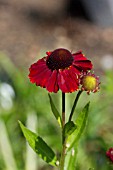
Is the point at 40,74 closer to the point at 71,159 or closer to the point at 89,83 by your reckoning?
the point at 89,83

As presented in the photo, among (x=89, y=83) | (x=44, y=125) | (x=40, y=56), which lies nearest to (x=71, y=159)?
(x=89, y=83)

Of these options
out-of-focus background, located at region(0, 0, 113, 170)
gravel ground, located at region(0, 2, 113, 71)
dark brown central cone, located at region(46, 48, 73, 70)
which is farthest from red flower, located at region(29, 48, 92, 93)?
gravel ground, located at region(0, 2, 113, 71)

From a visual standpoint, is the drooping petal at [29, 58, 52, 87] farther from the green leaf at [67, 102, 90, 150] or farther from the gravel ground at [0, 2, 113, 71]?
the gravel ground at [0, 2, 113, 71]

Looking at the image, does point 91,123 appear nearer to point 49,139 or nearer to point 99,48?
point 49,139

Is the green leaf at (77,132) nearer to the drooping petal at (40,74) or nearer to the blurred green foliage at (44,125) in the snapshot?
the drooping petal at (40,74)

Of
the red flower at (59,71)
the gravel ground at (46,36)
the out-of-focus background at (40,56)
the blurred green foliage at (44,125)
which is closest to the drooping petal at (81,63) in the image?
the red flower at (59,71)

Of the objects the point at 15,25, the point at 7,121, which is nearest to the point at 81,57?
the point at 7,121
